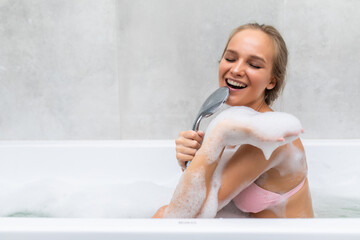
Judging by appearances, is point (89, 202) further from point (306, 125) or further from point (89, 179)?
point (306, 125)

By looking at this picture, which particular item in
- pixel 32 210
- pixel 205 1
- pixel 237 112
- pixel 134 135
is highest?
pixel 205 1

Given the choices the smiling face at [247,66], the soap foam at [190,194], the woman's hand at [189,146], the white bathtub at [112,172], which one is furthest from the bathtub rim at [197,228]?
the white bathtub at [112,172]

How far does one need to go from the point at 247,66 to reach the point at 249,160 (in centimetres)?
27

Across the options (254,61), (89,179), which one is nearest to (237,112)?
(254,61)

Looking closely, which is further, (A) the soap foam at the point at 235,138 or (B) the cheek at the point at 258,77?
(B) the cheek at the point at 258,77

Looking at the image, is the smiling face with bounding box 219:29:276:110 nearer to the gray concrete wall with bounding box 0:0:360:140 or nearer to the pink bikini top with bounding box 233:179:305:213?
the pink bikini top with bounding box 233:179:305:213

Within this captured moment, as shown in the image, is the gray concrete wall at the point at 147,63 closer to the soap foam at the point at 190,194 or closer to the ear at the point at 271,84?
the ear at the point at 271,84

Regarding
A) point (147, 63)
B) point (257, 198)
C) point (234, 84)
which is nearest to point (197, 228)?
point (257, 198)

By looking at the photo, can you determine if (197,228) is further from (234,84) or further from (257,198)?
(234,84)

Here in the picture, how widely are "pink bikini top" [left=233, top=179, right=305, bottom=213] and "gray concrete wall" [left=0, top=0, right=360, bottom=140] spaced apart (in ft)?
2.64

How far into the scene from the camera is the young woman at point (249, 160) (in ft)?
2.62

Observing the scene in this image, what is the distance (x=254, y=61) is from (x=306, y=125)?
0.81m

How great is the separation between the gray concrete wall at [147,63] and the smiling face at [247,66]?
0.65 meters

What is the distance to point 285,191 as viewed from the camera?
2.88 feet
